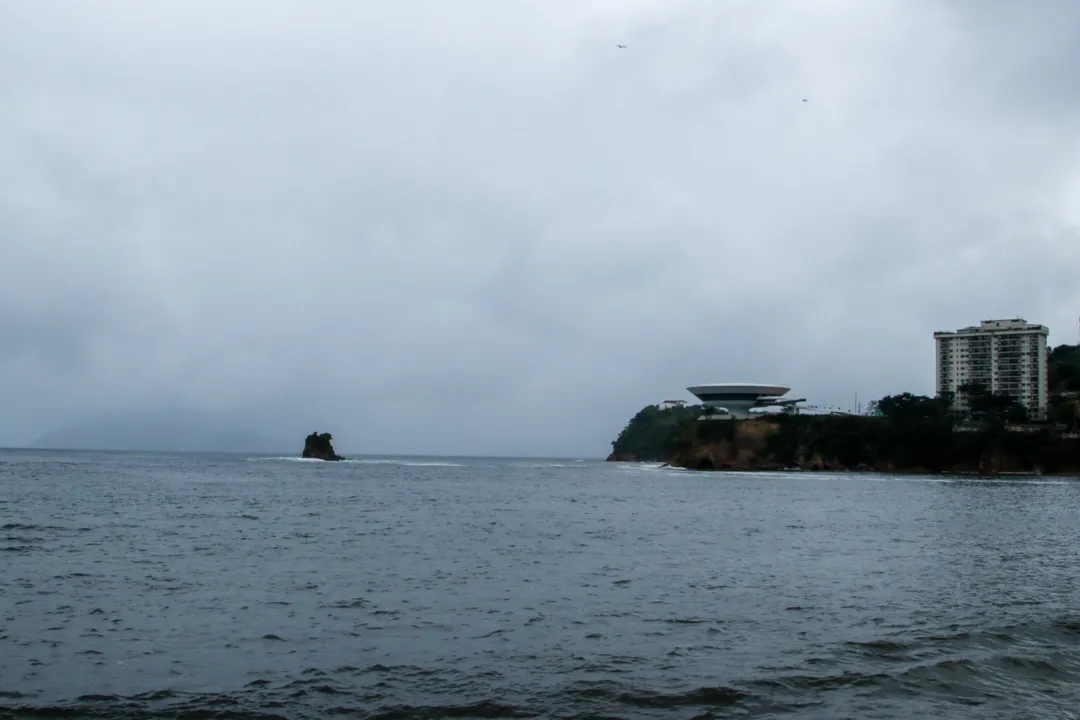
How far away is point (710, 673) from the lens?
1221cm

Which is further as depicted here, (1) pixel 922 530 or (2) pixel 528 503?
(2) pixel 528 503

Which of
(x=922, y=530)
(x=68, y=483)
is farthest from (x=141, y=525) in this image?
(x=68, y=483)

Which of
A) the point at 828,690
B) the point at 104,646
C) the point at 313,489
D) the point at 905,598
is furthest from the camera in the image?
the point at 313,489

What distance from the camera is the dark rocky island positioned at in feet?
525

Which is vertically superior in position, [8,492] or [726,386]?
[726,386]

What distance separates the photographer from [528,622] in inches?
613

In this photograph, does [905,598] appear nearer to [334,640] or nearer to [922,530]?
[334,640]

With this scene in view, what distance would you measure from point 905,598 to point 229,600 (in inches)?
566

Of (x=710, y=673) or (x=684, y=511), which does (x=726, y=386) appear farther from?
(x=710, y=673)

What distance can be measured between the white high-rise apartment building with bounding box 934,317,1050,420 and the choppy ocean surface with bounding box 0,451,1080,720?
170791 mm

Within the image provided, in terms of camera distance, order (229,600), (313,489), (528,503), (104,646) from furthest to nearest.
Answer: (313,489) < (528,503) < (229,600) < (104,646)

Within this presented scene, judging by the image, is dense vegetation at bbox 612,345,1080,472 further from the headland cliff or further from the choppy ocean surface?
the choppy ocean surface

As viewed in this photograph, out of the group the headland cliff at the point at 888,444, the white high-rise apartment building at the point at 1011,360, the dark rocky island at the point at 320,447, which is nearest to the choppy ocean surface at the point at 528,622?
the headland cliff at the point at 888,444

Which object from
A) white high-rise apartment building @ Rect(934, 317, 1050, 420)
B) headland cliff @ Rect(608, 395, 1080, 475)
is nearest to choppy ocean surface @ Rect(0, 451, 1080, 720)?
headland cliff @ Rect(608, 395, 1080, 475)
